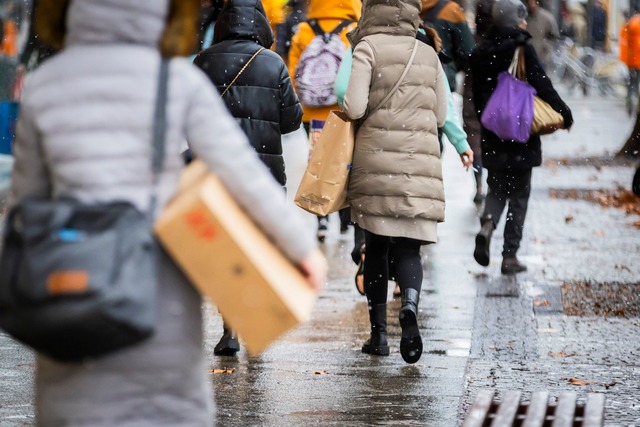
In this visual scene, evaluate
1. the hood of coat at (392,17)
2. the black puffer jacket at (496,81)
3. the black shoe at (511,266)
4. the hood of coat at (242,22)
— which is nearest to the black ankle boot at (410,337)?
the hood of coat at (392,17)

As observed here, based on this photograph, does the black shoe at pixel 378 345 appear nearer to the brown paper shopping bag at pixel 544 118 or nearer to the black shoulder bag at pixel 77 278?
the brown paper shopping bag at pixel 544 118

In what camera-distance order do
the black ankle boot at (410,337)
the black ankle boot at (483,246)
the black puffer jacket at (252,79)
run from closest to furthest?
the black ankle boot at (410,337) → the black puffer jacket at (252,79) → the black ankle boot at (483,246)

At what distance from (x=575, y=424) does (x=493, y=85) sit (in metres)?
4.53

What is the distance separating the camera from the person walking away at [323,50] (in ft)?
34.5

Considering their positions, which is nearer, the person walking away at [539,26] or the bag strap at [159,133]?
the bag strap at [159,133]

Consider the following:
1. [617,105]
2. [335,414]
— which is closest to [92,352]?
[335,414]

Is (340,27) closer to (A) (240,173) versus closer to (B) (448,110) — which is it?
(B) (448,110)

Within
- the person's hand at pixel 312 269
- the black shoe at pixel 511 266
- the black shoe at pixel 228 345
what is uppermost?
the person's hand at pixel 312 269

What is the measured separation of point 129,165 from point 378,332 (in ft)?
14.0

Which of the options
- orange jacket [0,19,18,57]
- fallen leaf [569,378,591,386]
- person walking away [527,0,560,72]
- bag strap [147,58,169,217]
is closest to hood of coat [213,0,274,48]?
fallen leaf [569,378,591,386]

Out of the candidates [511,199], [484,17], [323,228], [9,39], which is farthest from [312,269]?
[9,39]

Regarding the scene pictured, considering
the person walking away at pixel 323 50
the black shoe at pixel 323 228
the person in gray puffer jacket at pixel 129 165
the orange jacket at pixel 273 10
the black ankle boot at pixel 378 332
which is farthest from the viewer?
the black shoe at pixel 323 228

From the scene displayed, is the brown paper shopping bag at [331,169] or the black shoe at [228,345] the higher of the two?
the brown paper shopping bag at [331,169]

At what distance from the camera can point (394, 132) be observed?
7293mm
